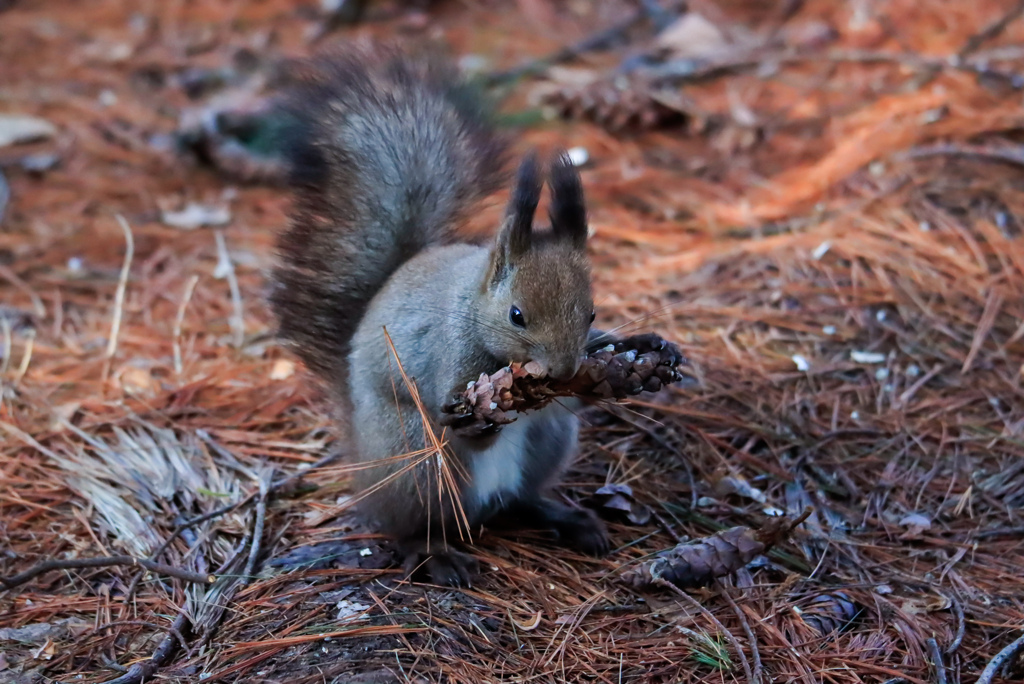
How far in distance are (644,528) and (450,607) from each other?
0.60 metres

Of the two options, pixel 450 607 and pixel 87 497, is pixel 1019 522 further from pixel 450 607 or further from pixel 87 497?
pixel 87 497

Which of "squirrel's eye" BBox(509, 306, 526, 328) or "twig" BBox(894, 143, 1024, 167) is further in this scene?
"twig" BBox(894, 143, 1024, 167)

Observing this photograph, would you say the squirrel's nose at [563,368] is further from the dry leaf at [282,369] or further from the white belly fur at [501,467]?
the dry leaf at [282,369]

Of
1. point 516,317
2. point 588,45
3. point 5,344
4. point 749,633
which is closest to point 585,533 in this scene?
point 749,633

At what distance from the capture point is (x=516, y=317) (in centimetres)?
193

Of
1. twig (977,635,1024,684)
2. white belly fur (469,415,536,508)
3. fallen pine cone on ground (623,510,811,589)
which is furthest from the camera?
white belly fur (469,415,536,508)

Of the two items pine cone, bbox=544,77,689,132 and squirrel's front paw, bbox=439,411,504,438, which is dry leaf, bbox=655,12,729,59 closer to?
pine cone, bbox=544,77,689,132

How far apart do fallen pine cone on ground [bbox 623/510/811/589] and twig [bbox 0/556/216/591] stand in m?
1.01

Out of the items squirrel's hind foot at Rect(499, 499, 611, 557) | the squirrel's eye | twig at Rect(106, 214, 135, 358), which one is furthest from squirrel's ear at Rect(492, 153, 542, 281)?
twig at Rect(106, 214, 135, 358)

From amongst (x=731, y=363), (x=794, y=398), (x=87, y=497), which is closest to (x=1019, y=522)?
(x=794, y=398)

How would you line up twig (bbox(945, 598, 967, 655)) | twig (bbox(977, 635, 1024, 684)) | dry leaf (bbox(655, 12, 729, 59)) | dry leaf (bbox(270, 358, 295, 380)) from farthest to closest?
1. dry leaf (bbox(655, 12, 729, 59))
2. dry leaf (bbox(270, 358, 295, 380))
3. twig (bbox(945, 598, 967, 655))
4. twig (bbox(977, 635, 1024, 684))

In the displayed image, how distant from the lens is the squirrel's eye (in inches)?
75.5

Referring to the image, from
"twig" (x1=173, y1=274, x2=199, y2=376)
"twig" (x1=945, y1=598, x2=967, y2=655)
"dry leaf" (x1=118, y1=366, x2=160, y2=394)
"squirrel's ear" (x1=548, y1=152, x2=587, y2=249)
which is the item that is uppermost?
"squirrel's ear" (x1=548, y1=152, x2=587, y2=249)

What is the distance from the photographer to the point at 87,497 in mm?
2262
